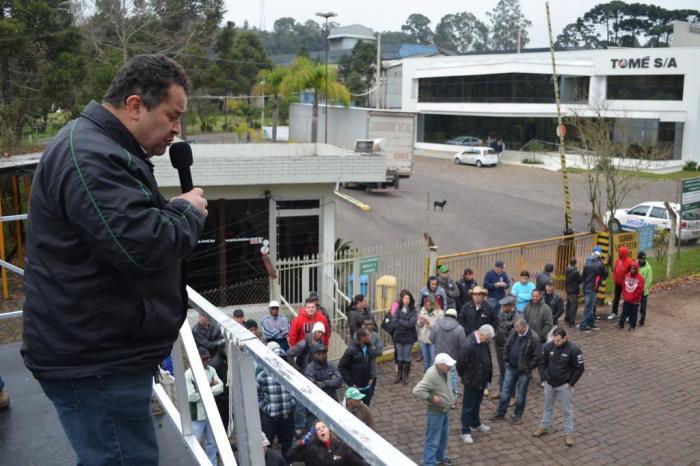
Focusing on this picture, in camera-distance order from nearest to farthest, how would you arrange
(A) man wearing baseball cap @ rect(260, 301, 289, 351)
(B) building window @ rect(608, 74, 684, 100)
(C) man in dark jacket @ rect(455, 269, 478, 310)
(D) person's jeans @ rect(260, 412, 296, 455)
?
1. (D) person's jeans @ rect(260, 412, 296, 455)
2. (A) man wearing baseball cap @ rect(260, 301, 289, 351)
3. (C) man in dark jacket @ rect(455, 269, 478, 310)
4. (B) building window @ rect(608, 74, 684, 100)

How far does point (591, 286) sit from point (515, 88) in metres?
33.2

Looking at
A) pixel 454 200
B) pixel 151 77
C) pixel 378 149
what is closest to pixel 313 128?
pixel 378 149

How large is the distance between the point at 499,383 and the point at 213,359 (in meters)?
5.93

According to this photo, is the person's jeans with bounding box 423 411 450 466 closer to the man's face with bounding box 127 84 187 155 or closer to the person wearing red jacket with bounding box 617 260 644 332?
the man's face with bounding box 127 84 187 155

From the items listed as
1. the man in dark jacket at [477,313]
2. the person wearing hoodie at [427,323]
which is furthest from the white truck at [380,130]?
the person wearing hoodie at [427,323]

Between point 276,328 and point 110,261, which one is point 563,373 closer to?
point 276,328

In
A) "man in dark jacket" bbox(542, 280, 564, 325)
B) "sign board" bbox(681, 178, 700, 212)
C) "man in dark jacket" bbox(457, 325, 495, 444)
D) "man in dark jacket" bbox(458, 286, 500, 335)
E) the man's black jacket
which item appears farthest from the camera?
"sign board" bbox(681, 178, 700, 212)

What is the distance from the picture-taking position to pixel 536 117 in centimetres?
4534

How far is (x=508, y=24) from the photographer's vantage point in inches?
4717

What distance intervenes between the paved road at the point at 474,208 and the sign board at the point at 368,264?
5939 millimetres

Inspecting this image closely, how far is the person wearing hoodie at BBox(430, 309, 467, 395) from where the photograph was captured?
9922mm

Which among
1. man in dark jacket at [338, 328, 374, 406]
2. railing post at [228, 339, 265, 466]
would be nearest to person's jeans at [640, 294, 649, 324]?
man in dark jacket at [338, 328, 374, 406]

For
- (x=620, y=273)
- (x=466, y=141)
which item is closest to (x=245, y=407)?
(x=620, y=273)

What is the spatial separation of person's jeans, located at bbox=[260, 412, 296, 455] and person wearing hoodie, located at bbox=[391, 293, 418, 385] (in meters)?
4.06
